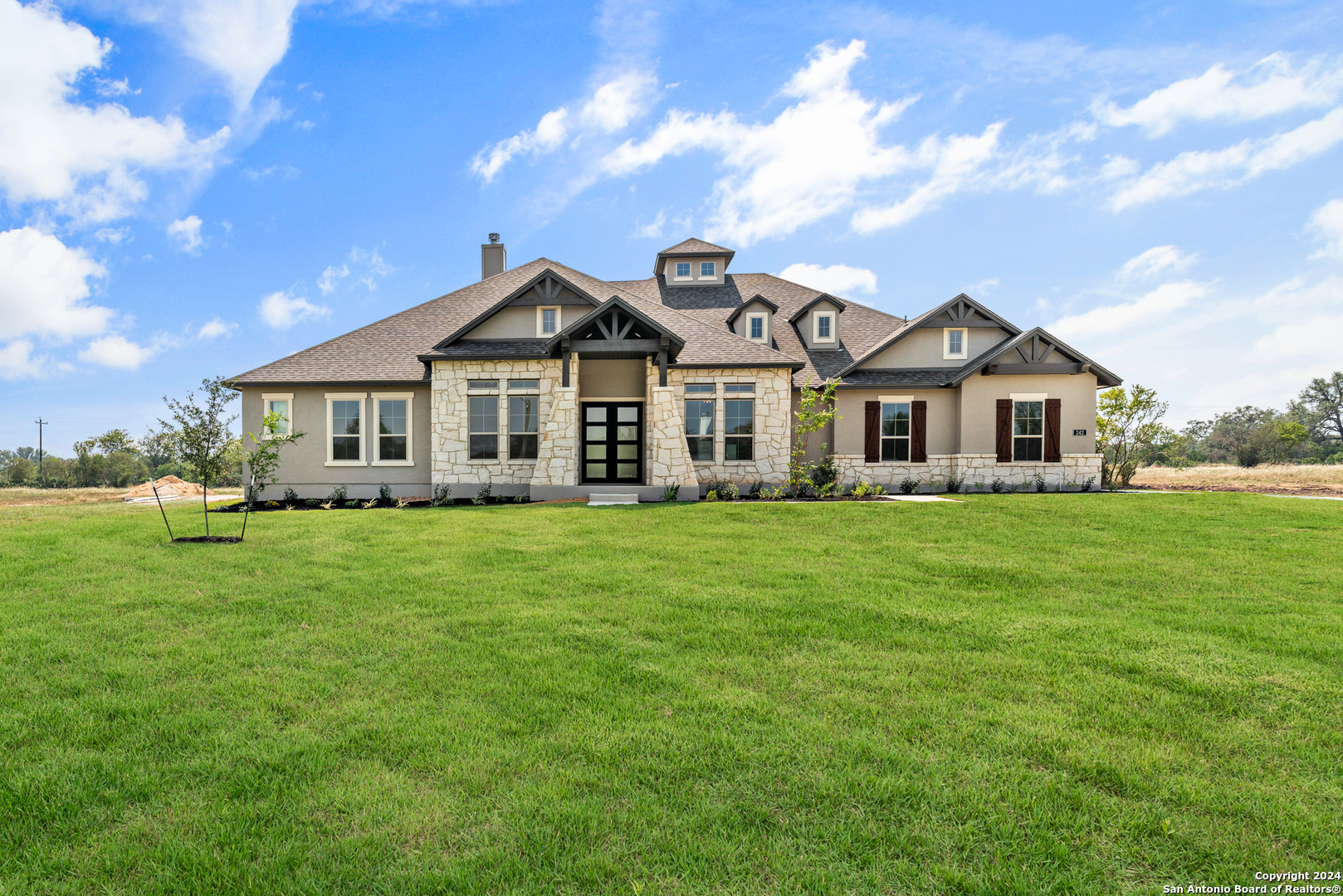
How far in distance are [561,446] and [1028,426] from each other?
1402 cm

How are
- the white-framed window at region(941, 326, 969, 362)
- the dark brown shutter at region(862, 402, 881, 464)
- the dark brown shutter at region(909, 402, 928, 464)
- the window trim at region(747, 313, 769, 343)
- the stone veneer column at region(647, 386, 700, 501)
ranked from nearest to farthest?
the stone veneer column at region(647, 386, 700, 501)
the dark brown shutter at region(862, 402, 881, 464)
the dark brown shutter at region(909, 402, 928, 464)
the white-framed window at region(941, 326, 969, 362)
the window trim at region(747, 313, 769, 343)

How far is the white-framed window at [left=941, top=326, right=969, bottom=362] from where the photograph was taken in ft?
60.0

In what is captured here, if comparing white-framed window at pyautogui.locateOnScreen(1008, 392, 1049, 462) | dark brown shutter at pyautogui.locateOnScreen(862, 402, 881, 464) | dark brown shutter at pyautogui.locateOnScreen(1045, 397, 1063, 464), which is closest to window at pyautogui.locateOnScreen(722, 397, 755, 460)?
dark brown shutter at pyautogui.locateOnScreen(862, 402, 881, 464)

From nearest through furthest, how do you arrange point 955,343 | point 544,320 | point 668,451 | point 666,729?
point 666,729 → point 668,451 → point 544,320 → point 955,343

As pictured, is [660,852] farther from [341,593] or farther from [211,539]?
[211,539]

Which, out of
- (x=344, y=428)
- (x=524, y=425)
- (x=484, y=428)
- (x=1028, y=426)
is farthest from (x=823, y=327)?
(x=344, y=428)

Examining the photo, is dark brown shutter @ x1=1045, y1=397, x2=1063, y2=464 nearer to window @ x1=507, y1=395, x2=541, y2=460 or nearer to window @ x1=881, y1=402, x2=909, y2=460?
window @ x1=881, y1=402, x2=909, y2=460

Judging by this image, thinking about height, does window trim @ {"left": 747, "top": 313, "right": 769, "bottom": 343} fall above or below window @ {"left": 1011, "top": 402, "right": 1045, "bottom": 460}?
above

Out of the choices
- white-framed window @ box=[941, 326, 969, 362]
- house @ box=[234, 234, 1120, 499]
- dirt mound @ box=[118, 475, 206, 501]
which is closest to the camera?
house @ box=[234, 234, 1120, 499]

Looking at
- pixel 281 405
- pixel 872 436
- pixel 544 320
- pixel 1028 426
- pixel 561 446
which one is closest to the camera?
pixel 561 446

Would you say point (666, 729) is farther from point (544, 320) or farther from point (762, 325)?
point (762, 325)

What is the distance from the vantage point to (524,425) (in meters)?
15.6

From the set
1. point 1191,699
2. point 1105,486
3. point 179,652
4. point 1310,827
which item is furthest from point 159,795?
point 1105,486

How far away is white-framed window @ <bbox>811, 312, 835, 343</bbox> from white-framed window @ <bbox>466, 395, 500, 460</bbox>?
1098cm
